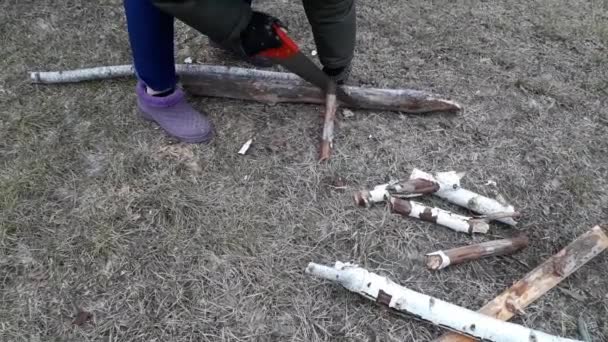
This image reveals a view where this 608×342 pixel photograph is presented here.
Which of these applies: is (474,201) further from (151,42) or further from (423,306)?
(151,42)

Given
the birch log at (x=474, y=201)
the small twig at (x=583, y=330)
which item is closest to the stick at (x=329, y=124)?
the birch log at (x=474, y=201)

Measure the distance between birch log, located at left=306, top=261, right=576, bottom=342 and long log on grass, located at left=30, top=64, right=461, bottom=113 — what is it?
90 centimetres

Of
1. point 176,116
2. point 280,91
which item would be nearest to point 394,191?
point 280,91

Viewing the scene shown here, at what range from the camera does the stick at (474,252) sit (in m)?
1.73

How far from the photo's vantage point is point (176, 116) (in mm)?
2146

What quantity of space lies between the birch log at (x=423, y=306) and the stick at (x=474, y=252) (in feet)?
0.60

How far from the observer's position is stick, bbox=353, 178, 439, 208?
1.91 m

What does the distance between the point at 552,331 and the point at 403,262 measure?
1.74 ft

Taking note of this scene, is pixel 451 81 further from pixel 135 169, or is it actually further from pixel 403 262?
pixel 135 169

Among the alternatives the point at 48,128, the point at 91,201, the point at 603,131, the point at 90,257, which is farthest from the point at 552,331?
the point at 48,128

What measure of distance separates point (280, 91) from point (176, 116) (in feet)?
1.60

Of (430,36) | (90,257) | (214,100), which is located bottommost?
(90,257)

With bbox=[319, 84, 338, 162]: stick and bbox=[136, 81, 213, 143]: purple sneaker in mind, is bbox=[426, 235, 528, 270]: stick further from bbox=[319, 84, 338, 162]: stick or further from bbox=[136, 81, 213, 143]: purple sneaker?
bbox=[136, 81, 213, 143]: purple sneaker

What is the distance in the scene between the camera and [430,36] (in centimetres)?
275
